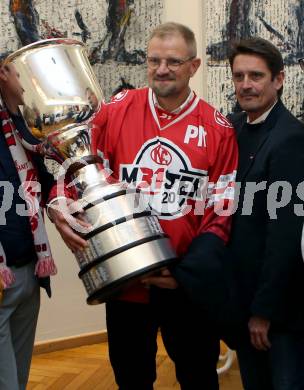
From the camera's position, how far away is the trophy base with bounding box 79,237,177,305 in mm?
1439

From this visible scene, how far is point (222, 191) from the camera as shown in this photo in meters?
1.69

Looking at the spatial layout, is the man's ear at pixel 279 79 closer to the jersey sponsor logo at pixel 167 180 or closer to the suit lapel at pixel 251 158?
the suit lapel at pixel 251 158

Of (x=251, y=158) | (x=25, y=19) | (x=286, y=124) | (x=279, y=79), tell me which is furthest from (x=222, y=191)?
(x=25, y=19)

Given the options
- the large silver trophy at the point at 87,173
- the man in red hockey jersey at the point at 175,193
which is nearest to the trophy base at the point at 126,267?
the large silver trophy at the point at 87,173

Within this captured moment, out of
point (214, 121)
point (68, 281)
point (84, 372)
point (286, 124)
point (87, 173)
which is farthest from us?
point (68, 281)

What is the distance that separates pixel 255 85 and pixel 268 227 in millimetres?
395

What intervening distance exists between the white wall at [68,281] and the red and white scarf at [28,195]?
1.16m

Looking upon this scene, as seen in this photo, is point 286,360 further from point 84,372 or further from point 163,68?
point 84,372

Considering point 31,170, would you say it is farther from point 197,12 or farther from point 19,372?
point 197,12

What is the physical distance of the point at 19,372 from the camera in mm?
1815

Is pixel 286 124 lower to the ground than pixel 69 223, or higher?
higher

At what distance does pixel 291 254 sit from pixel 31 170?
2.42ft

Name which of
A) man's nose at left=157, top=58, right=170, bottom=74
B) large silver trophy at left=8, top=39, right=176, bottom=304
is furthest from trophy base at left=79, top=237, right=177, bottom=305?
man's nose at left=157, top=58, right=170, bottom=74

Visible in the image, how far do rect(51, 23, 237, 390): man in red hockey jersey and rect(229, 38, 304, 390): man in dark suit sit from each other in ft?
0.23
